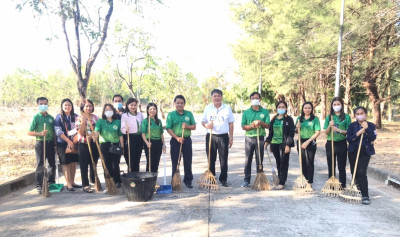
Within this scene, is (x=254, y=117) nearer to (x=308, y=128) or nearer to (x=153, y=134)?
(x=308, y=128)

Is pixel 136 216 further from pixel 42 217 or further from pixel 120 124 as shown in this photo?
pixel 120 124

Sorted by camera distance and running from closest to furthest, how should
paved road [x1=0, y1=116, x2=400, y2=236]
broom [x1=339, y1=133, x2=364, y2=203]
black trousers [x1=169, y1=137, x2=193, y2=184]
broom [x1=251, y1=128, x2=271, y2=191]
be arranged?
paved road [x1=0, y1=116, x2=400, y2=236]
broom [x1=339, y1=133, x2=364, y2=203]
broom [x1=251, y1=128, x2=271, y2=191]
black trousers [x1=169, y1=137, x2=193, y2=184]

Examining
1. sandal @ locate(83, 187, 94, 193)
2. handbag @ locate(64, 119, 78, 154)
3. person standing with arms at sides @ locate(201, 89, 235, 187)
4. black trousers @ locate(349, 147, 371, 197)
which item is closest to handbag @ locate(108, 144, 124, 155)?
handbag @ locate(64, 119, 78, 154)

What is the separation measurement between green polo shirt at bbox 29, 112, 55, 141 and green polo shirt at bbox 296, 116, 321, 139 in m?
4.66

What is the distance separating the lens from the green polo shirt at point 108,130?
5430mm

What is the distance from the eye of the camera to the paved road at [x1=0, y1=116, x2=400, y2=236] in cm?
379

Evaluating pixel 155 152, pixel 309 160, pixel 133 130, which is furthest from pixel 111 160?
pixel 309 160

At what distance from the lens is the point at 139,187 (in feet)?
15.6

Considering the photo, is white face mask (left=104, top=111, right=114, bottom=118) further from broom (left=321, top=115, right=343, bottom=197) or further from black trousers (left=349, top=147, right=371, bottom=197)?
black trousers (left=349, top=147, right=371, bottom=197)

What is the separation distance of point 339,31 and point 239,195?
8.83 meters

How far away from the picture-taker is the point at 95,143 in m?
5.57

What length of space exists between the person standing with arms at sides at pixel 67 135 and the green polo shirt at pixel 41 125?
14cm

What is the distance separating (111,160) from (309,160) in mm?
3714

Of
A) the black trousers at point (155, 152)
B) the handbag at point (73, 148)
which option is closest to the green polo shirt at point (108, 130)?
the handbag at point (73, 148)
